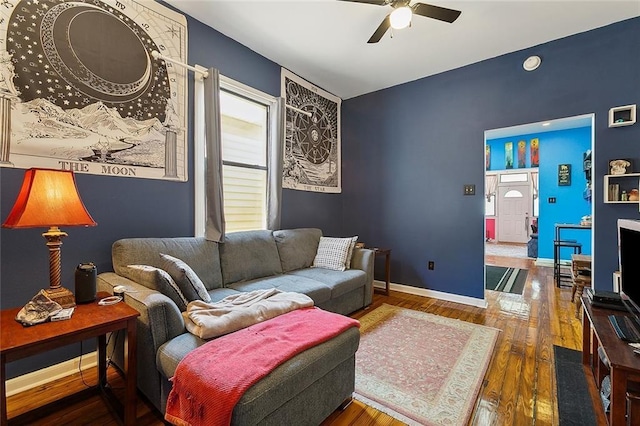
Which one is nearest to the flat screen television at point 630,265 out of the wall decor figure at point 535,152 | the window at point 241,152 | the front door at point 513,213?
the window at point 241,152

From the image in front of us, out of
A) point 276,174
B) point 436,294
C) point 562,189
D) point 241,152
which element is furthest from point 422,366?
point 562,189

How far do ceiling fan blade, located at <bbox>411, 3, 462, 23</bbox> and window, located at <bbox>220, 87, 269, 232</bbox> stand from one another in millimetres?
1902

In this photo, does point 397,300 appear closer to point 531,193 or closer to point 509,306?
point 509,306

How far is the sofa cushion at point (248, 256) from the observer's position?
2.56 meters

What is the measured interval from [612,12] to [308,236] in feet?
11.8

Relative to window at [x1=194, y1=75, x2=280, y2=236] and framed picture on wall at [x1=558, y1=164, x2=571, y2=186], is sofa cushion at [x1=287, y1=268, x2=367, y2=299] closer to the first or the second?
window at [x1=194, y1=75, x2=280, y2=236]

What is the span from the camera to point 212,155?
265 centimetres

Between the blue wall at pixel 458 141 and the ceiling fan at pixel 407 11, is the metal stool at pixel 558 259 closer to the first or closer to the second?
the blue wall at pixel 458 141

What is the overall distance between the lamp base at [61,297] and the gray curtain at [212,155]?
3.75 ft

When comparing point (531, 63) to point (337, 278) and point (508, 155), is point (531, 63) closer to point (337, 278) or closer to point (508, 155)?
point (337, 278)

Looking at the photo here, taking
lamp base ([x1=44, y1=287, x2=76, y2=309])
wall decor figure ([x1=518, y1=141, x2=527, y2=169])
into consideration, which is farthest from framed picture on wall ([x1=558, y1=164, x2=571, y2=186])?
lamp base ([x1=44, y1=287, x2=76, y2=309])

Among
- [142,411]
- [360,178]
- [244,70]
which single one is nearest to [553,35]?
[360,178]

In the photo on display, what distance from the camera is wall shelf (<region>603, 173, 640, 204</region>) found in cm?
259

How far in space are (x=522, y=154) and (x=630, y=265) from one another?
6.11 meters
